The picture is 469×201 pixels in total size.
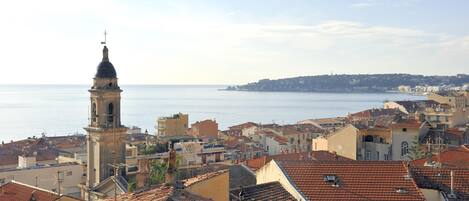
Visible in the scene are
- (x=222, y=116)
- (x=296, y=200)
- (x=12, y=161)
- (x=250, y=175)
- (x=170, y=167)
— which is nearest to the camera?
(x=170, y=167)

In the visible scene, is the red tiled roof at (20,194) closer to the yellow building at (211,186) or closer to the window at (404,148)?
the yellow building at (211,186)

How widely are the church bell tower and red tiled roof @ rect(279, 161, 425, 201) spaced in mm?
13452

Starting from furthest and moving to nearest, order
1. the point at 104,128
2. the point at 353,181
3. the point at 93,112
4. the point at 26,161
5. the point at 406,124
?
the point at 406,124, the point at 26,161, the point at 93,112, the point at 104,128, the point at 353,181

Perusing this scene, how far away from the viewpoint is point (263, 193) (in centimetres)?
1742

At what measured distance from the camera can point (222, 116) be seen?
160375 millimetres

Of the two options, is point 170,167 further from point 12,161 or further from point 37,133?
point 37,133

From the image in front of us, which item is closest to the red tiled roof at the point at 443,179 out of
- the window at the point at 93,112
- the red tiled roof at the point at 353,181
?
the red tiled roof at the point at 353,181

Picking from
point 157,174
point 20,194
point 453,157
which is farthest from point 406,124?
point 20,194

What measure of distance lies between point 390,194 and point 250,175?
1346 centimetres

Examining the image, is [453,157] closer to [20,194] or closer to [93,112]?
[93,112]

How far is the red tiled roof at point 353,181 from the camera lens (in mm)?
17641

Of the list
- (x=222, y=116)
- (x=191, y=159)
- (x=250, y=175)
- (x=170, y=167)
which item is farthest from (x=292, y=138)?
(x=222, y=116)

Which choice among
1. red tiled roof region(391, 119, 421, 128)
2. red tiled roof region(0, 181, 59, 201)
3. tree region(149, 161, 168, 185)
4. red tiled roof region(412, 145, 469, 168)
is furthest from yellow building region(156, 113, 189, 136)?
red tiled roof region(0, 181, 59, 201)

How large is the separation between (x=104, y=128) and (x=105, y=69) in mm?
2930
